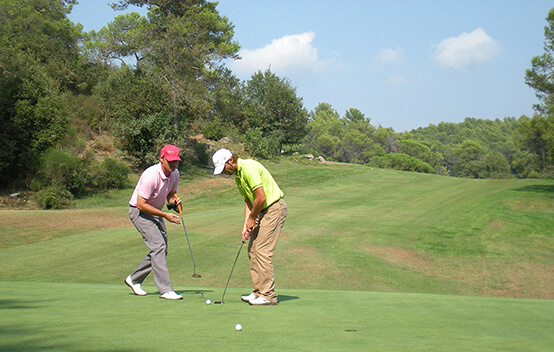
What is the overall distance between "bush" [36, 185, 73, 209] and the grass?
1.07 m

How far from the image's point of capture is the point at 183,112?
1577 inches

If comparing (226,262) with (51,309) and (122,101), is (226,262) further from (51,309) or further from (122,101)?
(122,101)

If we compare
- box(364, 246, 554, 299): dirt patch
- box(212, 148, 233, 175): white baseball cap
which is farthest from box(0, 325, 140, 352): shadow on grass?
box(364, 246, 554, 299): dirt patch

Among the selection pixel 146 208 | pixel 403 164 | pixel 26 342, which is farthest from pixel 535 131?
pixel 403 164

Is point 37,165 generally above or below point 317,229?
above

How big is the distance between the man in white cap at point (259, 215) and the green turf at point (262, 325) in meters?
0.34

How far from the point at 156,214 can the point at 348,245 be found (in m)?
10.0

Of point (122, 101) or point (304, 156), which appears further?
point (304, 156)

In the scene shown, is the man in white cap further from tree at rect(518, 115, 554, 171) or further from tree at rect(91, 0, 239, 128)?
tree at rect(91, 0, 239, 128)

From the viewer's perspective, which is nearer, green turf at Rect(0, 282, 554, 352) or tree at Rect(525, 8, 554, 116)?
green turf at Rect(0, 282, 554, 352)

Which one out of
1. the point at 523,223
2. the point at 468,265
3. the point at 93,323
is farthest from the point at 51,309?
the point at 523,223

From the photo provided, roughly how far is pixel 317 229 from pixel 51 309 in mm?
14003

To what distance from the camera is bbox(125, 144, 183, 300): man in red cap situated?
708cm

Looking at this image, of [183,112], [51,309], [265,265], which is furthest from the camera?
[183,112]
